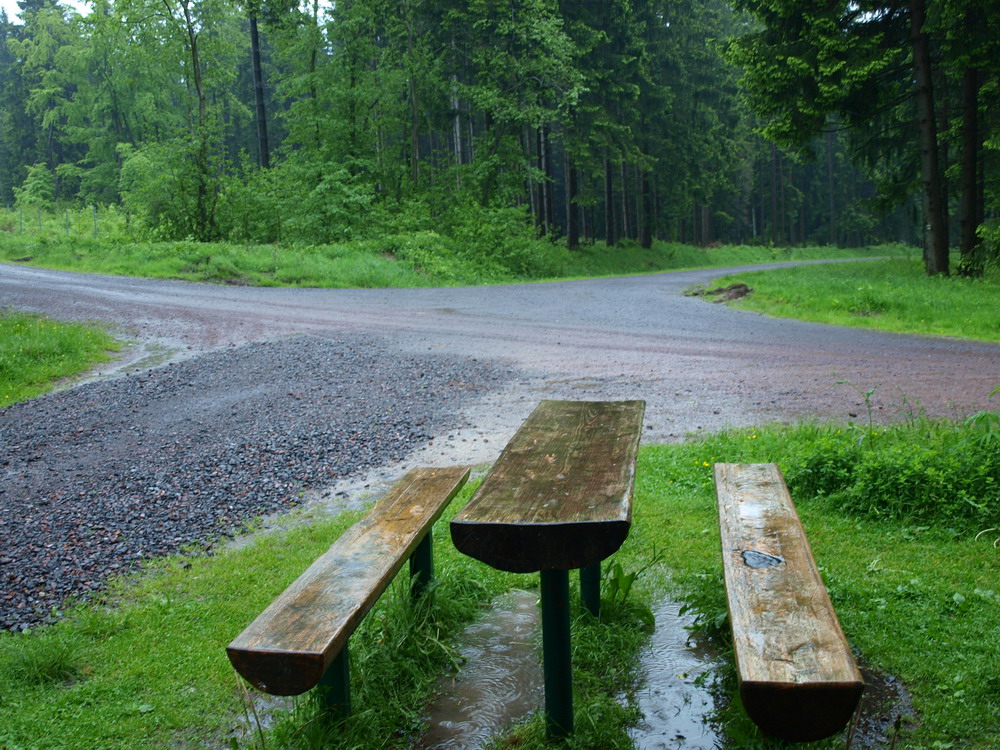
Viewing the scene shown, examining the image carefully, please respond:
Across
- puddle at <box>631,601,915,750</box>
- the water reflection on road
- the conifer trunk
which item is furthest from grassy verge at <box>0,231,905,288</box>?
puddle at <box>631,601,915,750</box>

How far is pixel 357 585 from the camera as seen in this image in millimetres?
2777

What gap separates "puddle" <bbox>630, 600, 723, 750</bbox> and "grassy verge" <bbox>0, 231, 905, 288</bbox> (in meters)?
18.6

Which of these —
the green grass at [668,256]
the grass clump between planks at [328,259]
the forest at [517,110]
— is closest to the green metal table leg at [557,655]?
the forest at [517,110]

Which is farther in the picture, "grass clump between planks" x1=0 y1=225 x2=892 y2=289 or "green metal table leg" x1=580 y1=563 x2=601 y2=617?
"grass clump between planks" x1=0 y1=225 x2=892 y2=289

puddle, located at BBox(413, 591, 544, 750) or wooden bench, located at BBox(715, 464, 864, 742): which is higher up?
wooden bench, located at BBox(715, 464, 864, 742)

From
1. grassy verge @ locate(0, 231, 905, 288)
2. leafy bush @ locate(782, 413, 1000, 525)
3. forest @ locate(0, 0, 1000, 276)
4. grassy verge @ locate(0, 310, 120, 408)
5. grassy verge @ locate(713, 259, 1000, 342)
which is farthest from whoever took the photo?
grassy verge @ locate(0, 231, 905, 288)

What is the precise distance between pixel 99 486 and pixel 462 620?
3.68 meters

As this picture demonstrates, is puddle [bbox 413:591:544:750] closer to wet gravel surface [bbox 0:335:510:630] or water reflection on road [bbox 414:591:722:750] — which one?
water reflection on road [bbox 414:591:722:750]

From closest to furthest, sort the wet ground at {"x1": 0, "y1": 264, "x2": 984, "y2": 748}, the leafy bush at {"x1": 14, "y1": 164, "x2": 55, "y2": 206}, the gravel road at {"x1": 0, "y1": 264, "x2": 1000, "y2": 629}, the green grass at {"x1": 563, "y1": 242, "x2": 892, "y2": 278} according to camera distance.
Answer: the wet ground at {"x1": 0, "y1": 264, "x2": 984, "y2": 748}
the gravel road at {"x1": 0, "y1": 264, "x2": 1000, "y2": 629}
the green grass at {"x1": 563, "y1": 242, "x2": 892, "y2": 278}
the leafy bush at {"x1": 14, "y1": 164, "x2": 55, "y2": 206}

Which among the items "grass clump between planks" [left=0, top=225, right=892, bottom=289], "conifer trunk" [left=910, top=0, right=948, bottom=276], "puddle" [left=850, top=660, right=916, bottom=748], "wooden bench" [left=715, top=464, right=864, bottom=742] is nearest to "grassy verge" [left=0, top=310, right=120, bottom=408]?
"grass clump between planks" [left=0, top=225, right=892, bottom=289]

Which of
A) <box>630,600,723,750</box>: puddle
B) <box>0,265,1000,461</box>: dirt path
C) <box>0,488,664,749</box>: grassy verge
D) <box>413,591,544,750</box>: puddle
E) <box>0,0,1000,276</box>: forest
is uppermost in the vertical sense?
<box>0,0,1000,276</box>: forest

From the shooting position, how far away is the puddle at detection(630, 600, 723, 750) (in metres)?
2.92

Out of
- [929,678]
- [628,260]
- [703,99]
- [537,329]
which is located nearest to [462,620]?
[929,678]

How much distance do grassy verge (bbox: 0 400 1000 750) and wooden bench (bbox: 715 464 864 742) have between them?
553 millimetres
